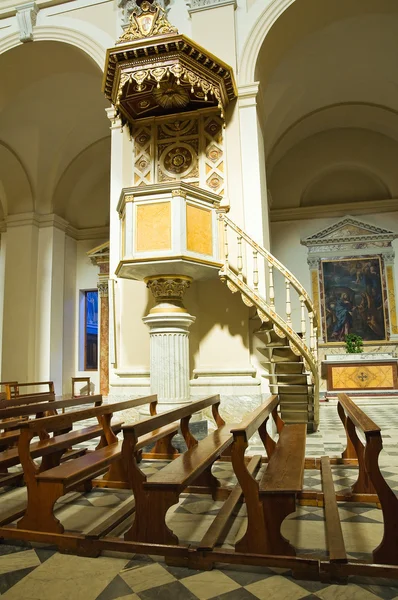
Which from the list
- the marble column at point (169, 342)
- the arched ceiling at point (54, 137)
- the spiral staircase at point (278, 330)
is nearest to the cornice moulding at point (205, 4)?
the arched ceiling at point (54, 137)

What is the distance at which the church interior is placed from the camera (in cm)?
217

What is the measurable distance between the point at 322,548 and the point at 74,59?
8217mm

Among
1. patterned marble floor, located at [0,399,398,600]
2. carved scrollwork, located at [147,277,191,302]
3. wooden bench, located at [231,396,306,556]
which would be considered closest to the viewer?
patterned marble floor, located at [0,399,398,600]

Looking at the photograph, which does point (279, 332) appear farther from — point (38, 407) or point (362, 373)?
point (362, 373)

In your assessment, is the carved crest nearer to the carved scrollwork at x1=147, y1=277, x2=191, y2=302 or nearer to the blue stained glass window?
the carved scrollwork at x1=147, y1=277, x2=191, y2=302

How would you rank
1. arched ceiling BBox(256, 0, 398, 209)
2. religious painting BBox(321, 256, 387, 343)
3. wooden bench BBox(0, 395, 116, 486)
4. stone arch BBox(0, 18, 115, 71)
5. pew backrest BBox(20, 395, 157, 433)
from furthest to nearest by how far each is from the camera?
religious painting BBox(321, 256, 387, 343)
arched ceiling BBox(256, 0, 398, 209)
stone arch BBox(0, 18, 115, 71)
wooden bench BBox(0, 395, 116, 486)
pew backrest BBox(20, 395, 157, 433)

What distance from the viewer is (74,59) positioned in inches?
312

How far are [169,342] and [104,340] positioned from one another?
632 cm

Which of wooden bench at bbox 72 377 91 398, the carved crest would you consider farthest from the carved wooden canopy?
wooden bench at bbox 72 377 91 398

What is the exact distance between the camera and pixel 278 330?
5.16 meters

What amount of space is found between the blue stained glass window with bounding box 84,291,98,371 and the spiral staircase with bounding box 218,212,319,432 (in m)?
6.48

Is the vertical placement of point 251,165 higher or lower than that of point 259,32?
lower

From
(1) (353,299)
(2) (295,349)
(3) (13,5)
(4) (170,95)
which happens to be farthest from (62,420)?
(1) (353,299)

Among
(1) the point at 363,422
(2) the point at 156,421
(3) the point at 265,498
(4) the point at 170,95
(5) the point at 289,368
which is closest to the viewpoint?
(3) the point at 265,498
